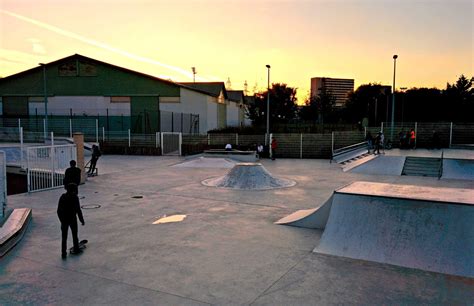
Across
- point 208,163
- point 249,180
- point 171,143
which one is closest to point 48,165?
point 249,180

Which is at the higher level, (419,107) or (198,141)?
(419,107)

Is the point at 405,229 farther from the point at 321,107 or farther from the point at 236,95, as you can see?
the point at 236,95

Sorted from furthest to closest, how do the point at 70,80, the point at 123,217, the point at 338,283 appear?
the point at 70,80 → the point at 123,217 → the point at 338,283

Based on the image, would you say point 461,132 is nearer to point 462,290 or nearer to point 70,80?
point 462,290

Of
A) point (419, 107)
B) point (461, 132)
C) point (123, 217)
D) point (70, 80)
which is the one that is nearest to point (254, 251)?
point (123, 217)

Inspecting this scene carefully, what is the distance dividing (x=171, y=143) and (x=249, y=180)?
16841 mm

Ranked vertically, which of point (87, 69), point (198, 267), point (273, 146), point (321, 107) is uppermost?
point (87, 69)

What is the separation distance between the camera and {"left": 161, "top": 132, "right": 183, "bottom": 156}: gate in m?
28.6

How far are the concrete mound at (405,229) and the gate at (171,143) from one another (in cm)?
2271

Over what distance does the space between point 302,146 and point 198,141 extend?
332 inches

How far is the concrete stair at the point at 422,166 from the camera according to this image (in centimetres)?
1800

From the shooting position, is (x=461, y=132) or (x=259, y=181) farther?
(x=461, y=132)

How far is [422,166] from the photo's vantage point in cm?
1858

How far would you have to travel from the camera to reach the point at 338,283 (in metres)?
5.13
